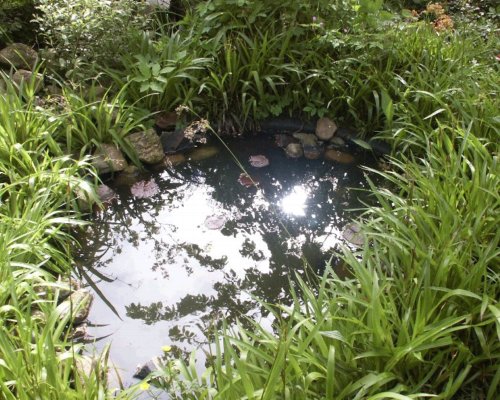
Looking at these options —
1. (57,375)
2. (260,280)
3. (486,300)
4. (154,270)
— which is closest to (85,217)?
(154,270)

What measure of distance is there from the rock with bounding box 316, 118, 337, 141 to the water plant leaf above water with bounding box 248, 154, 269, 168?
468 millimetres

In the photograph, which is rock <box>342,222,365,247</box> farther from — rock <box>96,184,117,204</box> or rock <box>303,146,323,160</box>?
rock <box>96,184,117,204</box>

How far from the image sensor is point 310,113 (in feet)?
13.3

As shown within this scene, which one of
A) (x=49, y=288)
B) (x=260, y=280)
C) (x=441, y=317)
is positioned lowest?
(x=260, y=280)

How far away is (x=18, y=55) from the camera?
4.02 meters

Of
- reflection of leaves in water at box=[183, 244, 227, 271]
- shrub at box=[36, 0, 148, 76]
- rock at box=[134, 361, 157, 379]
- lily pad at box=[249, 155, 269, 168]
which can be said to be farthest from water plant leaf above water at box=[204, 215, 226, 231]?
shrub at box=[36, 0, 148, 76]

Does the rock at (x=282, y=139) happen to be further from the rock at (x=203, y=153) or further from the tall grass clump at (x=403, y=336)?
the tall grass clump at (x=403, y=336)

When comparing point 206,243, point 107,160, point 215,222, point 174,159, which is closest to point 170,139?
point 174,159

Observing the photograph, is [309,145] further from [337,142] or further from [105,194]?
[105,194]

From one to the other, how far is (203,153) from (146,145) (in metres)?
0.44

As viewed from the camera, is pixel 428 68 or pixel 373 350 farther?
pixel 428 68

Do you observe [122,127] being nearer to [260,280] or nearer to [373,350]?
[260,280]

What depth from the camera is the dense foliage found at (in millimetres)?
2070

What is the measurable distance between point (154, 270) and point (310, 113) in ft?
5.58
